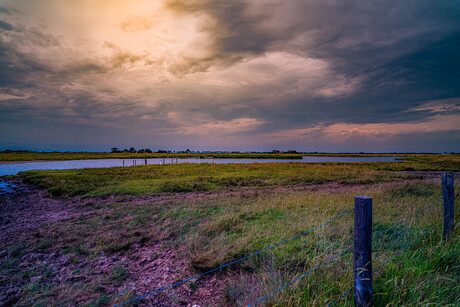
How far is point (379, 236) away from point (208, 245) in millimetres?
5155

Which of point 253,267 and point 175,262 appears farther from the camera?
point 175,262

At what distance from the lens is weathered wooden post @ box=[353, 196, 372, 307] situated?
2926 millimetres

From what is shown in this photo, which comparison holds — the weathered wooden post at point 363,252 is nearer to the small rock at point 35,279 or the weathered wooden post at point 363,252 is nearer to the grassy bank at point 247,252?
the grassy bank at point 247,252

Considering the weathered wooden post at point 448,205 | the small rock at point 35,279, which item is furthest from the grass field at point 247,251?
the weathered wooden post at point 448,205

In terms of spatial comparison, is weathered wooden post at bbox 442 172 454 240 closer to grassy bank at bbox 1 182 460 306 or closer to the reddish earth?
grassy bank at bbox 1 182 460 306

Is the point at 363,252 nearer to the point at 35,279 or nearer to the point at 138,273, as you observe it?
the point at 138,273

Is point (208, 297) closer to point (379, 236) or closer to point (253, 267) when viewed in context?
point (253, 267)

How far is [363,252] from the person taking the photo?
3.02m

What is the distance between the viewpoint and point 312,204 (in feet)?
37.6

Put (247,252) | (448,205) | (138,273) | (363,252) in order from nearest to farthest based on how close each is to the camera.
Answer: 1. (363,252)
2. (448,205)
3. (138,273)
4. (247,252)

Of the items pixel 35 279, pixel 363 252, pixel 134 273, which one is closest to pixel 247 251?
pixel 134 273

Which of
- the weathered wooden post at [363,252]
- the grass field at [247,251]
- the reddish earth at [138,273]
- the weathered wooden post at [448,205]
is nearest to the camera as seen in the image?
the weathered wooden post at [363,252]

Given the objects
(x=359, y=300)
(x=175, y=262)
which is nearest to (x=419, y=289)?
(x=359, y=300)

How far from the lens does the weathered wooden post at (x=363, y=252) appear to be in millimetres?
2926
